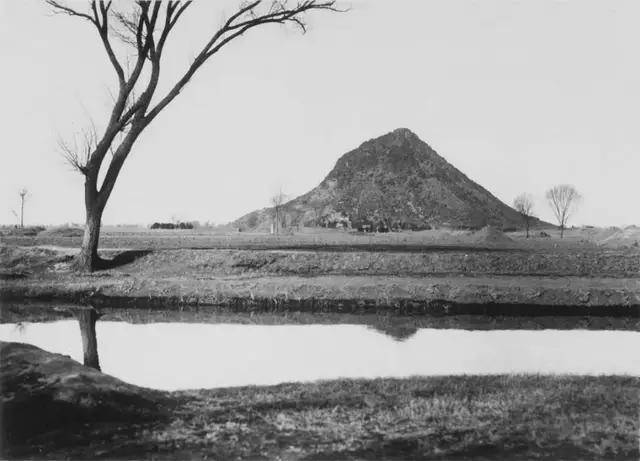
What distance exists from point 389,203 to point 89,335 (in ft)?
529

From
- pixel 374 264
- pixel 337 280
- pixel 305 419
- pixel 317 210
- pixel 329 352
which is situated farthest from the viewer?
pixel 317 210

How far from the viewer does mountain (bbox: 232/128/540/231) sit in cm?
16538

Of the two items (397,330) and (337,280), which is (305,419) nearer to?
(397,330)

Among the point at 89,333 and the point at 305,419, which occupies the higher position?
the point at 305,419

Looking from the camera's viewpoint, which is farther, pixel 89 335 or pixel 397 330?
pixel 397 330

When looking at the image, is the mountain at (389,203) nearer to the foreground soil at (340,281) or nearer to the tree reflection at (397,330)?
the foreground soil at (340,281)

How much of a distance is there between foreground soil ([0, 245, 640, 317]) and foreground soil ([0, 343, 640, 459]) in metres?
14.0

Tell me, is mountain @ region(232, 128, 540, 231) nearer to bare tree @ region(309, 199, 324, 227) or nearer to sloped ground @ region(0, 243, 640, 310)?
bare tree @ region(309, 199, 324, 227)

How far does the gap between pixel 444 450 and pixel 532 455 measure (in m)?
0.98

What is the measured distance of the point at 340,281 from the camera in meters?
27.0

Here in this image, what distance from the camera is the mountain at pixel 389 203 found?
6511 inches

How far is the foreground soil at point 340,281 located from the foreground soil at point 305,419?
1398 centimetres

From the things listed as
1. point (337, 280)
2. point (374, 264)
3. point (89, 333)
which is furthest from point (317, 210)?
point (89, 333)

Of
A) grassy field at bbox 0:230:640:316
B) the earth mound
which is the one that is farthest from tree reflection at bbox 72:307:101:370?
the earth mound
